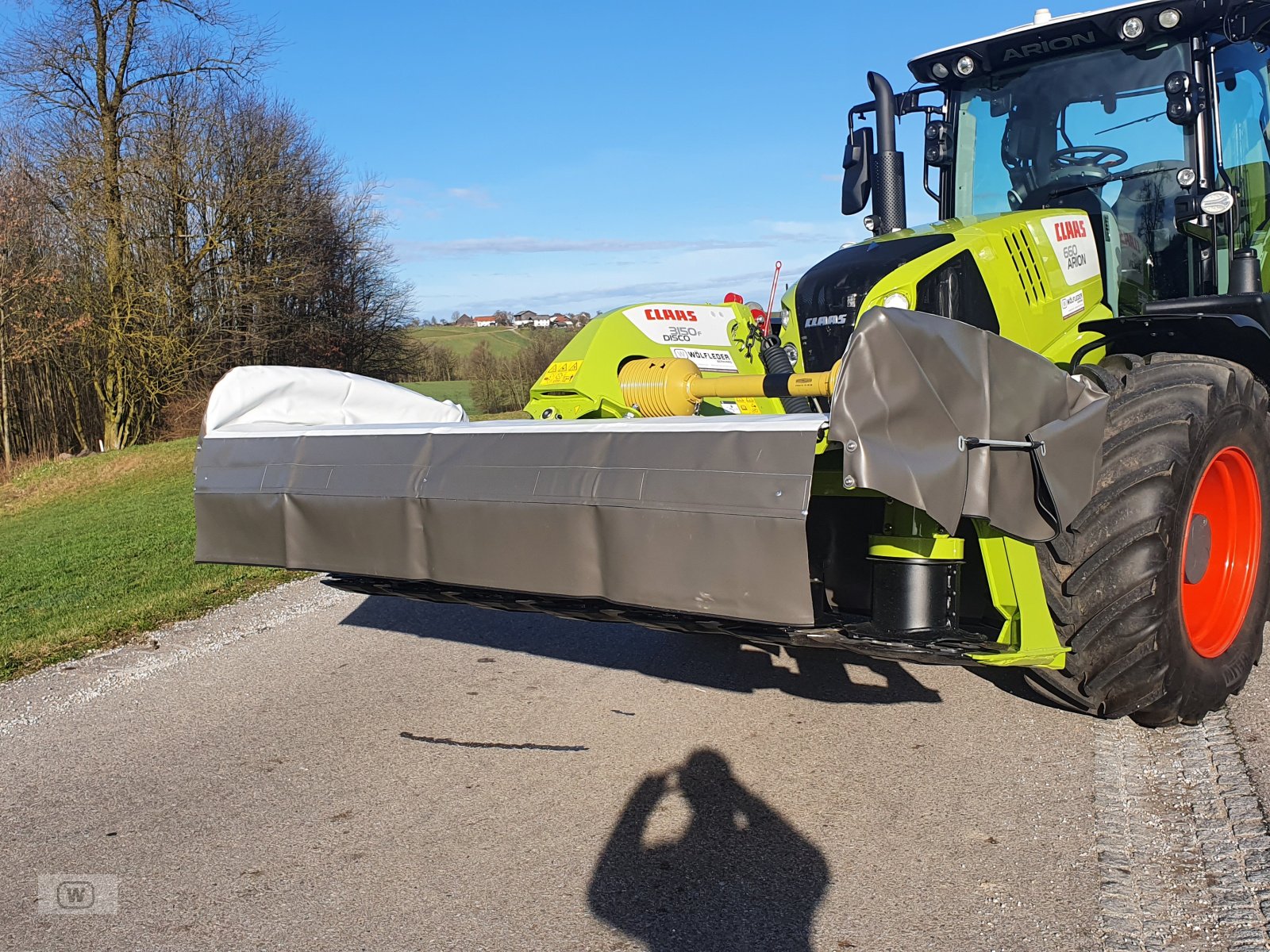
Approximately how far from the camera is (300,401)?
196 inches

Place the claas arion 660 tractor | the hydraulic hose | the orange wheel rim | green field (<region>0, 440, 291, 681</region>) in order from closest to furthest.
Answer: the claas arion 660 tractor, the orange wheel rim, the hydraulic hose, green field (<region>0, 440, 291, 681</region>)

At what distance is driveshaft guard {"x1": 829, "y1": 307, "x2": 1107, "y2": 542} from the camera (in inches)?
117

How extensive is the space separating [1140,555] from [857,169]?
2856 mm

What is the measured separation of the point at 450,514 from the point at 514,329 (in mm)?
30183

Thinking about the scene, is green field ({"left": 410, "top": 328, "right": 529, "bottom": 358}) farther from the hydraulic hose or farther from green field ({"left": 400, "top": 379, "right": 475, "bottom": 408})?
the hydraulic hose

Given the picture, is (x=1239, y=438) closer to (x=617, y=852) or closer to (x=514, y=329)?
(x=617, y=852)

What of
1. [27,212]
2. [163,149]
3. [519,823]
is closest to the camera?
[519,823]

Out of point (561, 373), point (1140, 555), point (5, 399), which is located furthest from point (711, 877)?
point (5, 399)

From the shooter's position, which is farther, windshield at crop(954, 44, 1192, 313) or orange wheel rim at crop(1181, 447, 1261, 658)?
windshield at crop(954, 44, 1192, 313)

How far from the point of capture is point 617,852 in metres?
3.33

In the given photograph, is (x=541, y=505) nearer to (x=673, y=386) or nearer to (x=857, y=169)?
(x=673, y=386)

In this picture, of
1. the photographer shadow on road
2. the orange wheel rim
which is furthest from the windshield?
the photographer shadow on road

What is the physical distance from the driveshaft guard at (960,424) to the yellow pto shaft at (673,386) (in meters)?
1.62

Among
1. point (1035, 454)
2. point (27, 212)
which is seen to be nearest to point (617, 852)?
point (1035, 454)
